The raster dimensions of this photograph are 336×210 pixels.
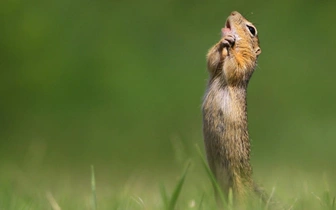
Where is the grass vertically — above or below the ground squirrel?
below

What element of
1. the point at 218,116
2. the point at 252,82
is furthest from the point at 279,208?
the point at 252,82

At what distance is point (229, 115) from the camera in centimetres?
438

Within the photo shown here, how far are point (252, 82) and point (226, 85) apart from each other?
5961 mm

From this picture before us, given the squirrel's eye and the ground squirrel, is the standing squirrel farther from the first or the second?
the squirrel's eye

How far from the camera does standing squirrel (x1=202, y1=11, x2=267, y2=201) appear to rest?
13.8 feet

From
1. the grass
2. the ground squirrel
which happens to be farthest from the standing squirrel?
the grass

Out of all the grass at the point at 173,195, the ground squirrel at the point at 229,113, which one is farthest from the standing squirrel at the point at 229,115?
the grass at the point at 173,195

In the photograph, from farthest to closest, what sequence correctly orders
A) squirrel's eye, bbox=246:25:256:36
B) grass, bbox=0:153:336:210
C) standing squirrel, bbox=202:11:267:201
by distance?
squirrel's eye, bbox=246:25:256:36
standing squirrel, bbox=202:11:267:201
grass, bbox=0:153:336:210

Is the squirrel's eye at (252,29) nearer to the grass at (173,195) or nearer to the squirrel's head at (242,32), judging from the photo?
the squirrel's head at (242,32)

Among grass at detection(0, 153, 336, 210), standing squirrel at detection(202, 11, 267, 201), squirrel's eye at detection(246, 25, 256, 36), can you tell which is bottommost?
grass at detection(0, 153, 336, 210)

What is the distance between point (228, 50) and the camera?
15.6 ft

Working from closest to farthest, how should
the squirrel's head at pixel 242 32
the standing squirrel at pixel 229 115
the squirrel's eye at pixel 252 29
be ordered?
the standing squirrel at pixel 229 115 → the squirrel's head at pixel 242 32 → the squirrel's eye at pixel 252 29

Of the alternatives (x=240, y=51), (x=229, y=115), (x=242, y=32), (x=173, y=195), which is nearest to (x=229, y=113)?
(x=229, y=115)

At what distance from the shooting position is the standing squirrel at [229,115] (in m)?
4.22
